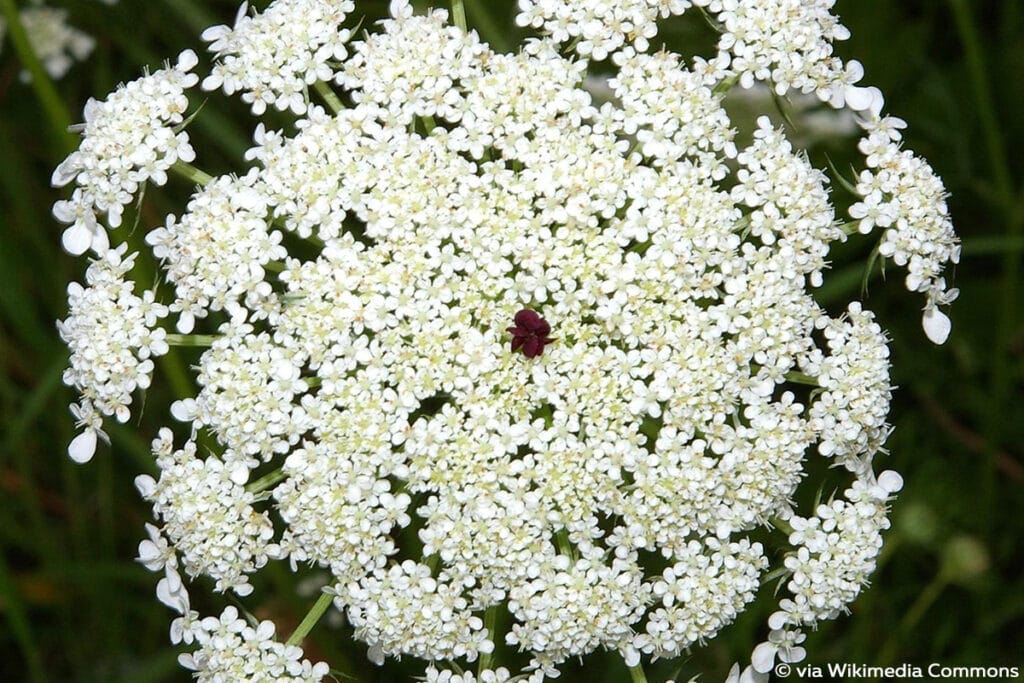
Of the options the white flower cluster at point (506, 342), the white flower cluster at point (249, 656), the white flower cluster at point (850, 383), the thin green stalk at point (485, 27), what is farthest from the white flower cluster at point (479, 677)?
the thin green stalk at point (485, 27)

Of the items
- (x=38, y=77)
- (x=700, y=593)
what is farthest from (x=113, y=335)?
(x=700, y=593)

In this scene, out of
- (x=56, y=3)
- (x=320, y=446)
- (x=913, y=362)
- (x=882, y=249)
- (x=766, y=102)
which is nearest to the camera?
Answer: (x=320, y=446)

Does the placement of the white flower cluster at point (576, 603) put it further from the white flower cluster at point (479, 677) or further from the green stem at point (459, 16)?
the green stem at point (459, 16)

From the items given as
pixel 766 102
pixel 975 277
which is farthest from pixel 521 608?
pixel 975 277

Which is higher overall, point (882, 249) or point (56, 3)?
point (56, 3)

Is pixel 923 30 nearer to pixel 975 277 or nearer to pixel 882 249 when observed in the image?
pixel 975 277
